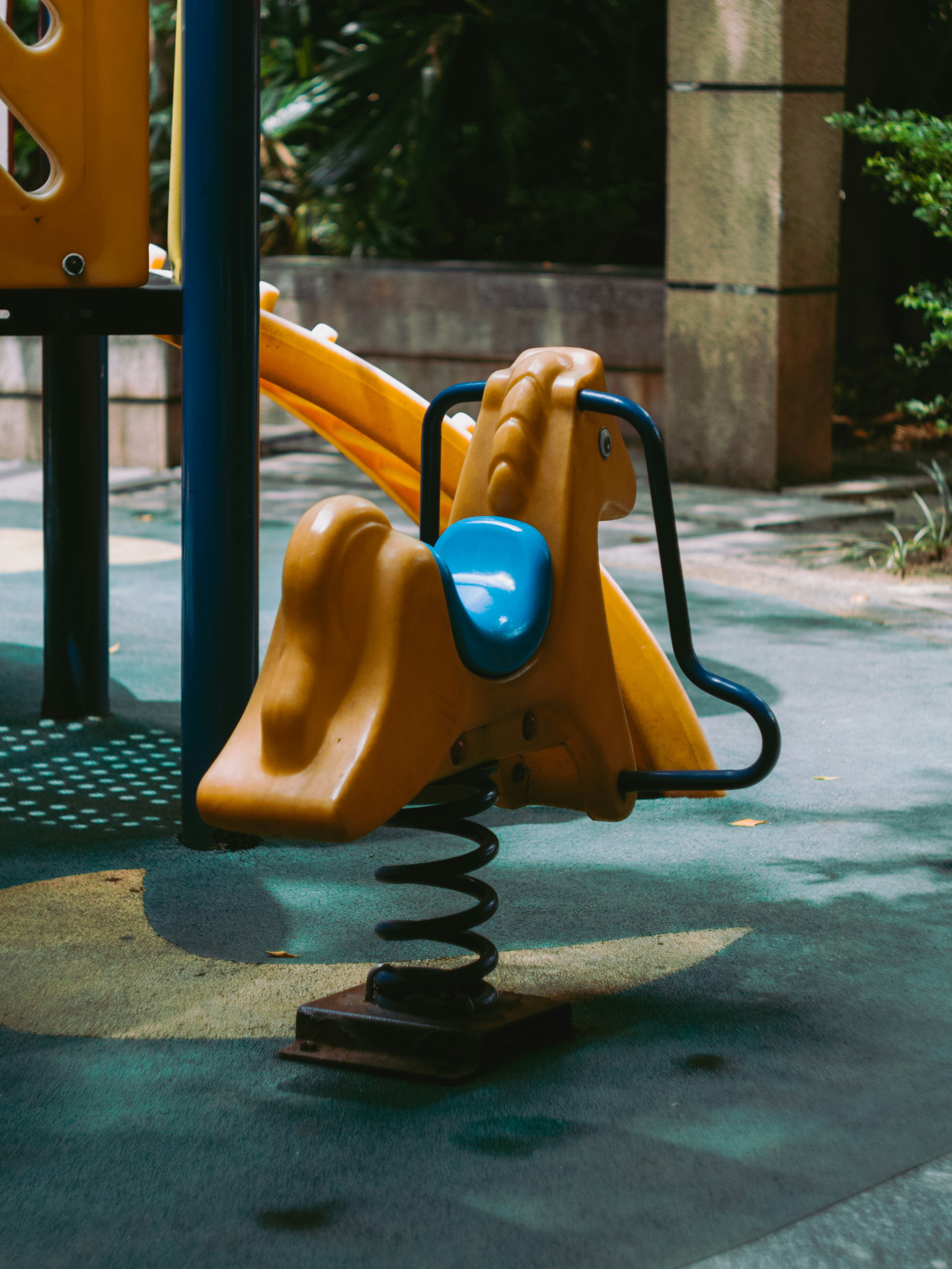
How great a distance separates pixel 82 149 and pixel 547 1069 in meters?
2.48

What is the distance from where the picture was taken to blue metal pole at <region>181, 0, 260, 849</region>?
15.1ft

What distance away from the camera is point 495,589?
140 inches

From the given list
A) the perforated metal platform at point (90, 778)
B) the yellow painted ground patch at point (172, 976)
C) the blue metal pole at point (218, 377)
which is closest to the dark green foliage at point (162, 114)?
the perforated metal platform at point (90, 778)

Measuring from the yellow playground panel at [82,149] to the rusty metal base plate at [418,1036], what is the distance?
77.1 inches

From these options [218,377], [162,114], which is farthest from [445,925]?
[162,114]

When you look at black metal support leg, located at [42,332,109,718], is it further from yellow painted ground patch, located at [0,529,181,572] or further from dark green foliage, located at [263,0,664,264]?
dark green foliage, located at [263,0,664,264]

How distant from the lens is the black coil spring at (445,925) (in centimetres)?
356

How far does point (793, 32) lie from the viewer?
10.9 m

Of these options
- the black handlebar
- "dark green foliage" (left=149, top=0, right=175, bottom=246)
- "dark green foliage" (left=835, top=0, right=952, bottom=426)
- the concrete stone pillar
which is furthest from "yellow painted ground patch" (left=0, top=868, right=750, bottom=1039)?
"dark green foliage" (left=149, top=0, right=175, bottom=246)

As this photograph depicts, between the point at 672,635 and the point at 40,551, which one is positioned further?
the point at 40,551

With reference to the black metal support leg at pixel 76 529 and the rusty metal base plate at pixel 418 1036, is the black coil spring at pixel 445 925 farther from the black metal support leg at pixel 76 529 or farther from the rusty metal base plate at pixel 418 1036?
the black metal support leg at pixel 76 529

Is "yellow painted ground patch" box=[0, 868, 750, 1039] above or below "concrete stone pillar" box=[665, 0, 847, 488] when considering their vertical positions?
below

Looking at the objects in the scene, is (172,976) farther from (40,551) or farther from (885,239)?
(885,239)

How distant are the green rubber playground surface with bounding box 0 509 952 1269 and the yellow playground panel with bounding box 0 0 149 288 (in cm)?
155
